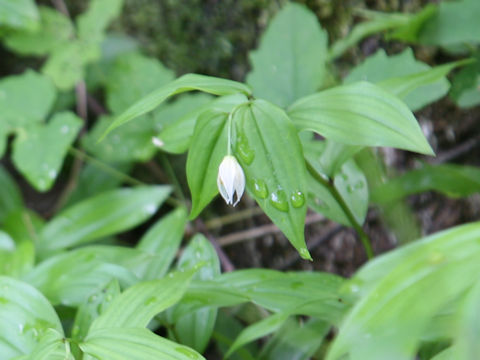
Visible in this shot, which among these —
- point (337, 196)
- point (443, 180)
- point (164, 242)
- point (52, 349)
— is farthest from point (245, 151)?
point (443, 180)

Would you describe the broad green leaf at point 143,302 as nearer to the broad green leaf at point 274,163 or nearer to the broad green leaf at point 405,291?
the broad green leaf at point 274,163

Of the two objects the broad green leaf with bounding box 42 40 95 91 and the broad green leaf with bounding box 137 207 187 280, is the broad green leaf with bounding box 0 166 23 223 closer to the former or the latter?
the broad green leaf with bounding box 42 40 95 91

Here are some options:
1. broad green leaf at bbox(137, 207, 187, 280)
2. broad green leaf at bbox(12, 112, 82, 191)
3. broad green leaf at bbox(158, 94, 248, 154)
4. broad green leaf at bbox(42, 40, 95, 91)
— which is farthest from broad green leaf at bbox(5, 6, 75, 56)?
broad green leaf at bbox(158, 94, 248, 154)

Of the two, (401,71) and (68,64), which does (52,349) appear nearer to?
(401,71)

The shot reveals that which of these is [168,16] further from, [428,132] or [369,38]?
[428,132]

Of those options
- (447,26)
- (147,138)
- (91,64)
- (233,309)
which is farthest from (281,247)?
(91,64)

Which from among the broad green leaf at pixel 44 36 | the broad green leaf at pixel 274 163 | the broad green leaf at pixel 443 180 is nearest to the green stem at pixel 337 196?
the broad green leaf at pixel 274 163
